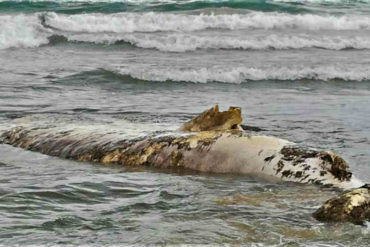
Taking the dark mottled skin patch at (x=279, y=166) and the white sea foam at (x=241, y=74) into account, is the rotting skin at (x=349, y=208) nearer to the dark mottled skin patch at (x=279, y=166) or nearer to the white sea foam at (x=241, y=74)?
the dark mottled skin patch at (x=279, y=166)

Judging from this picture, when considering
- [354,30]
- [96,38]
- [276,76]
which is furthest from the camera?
[354,30]

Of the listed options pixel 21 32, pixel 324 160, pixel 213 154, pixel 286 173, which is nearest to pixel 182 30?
pixel 21 32

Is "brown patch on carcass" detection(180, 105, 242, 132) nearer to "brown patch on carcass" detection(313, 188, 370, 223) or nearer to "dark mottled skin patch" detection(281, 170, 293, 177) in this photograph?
"dark mottled skin patch" detection(281, 170, 293, 177)

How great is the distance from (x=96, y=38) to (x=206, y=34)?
11.2 feet

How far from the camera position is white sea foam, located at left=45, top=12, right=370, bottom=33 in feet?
78.0

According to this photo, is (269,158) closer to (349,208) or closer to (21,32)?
(349,208)

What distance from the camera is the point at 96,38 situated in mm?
20797

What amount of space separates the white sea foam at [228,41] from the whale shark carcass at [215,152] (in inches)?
471

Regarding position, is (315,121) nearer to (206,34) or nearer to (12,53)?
(12,53)

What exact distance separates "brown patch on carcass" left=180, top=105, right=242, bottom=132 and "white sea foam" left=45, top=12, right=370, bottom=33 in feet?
54.1

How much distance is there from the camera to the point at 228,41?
20297 mm

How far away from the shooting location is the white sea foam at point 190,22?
2378 cm

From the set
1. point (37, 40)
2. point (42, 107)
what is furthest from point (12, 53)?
point (42, 107)

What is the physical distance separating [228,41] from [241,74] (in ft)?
18.0
